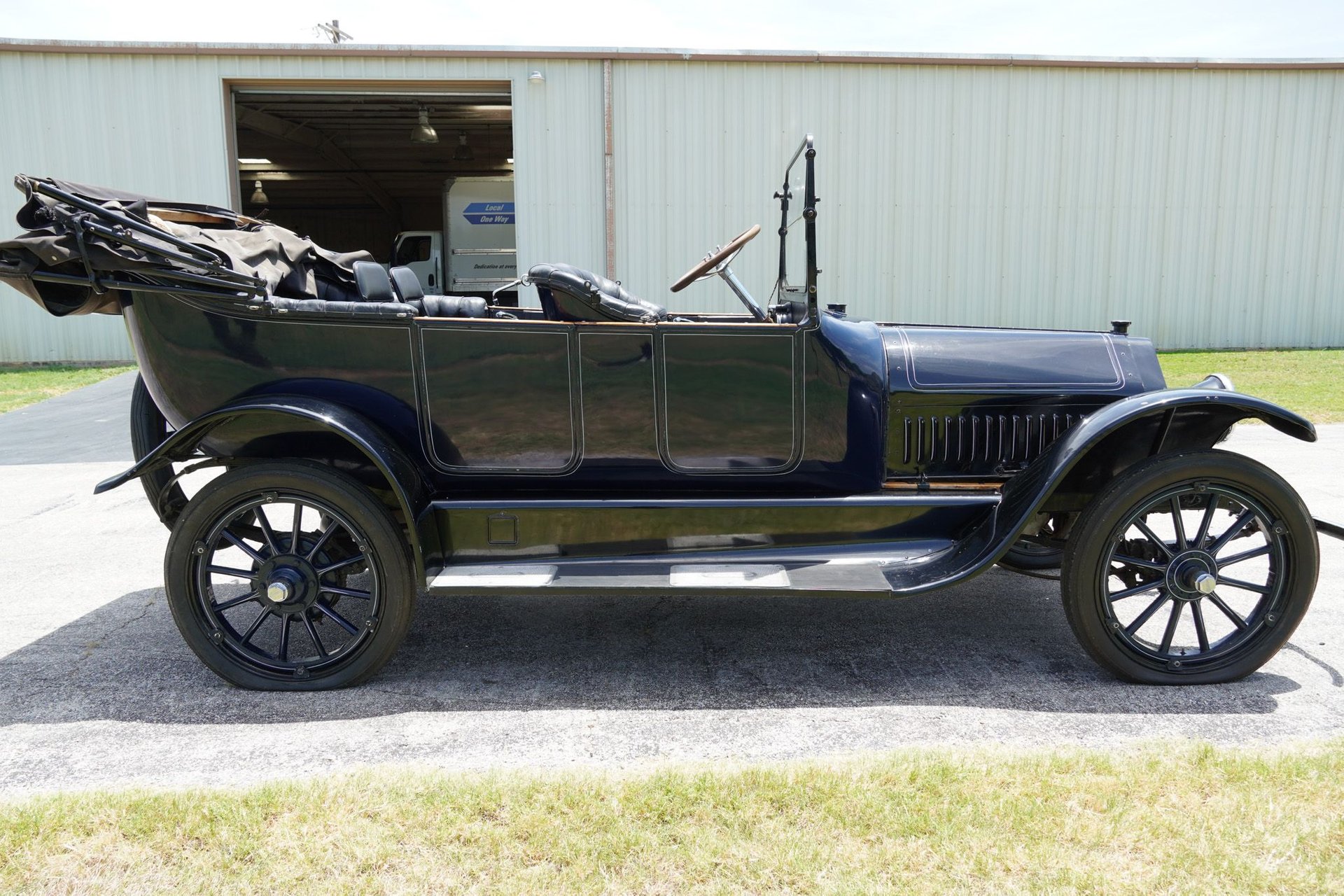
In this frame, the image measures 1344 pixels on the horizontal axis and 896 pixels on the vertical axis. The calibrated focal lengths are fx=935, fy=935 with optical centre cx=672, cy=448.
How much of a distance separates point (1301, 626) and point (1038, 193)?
1103cm

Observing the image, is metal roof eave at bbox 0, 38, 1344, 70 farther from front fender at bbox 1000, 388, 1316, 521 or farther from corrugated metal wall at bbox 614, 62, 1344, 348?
front fender at bbox 1000, 388, 1316, 521

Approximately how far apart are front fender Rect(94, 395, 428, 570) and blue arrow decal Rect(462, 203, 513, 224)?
1334 centimetres

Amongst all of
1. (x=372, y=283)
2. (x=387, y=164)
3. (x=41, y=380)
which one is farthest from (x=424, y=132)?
(x=372, y=283)

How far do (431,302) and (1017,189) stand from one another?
459 inches

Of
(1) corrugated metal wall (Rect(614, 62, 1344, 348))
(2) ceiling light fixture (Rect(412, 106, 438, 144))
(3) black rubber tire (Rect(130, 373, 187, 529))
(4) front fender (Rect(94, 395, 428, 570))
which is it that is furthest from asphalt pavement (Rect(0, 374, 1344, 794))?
(2) ceiling light fixture (Rect(412, 106, 438, 144))

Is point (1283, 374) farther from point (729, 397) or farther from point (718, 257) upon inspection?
point (729, 397)

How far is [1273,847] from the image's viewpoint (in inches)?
90.2

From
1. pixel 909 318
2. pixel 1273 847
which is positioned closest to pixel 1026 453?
pixel 1273 847

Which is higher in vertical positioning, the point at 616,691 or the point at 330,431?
the point at 330,431

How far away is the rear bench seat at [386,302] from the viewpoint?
3.30m

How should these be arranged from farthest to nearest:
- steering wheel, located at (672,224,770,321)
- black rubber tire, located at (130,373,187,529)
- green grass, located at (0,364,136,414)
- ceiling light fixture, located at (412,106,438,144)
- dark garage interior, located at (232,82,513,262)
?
ceiling light fixture, located at (412,106,438,144), dark garage interior, located at (232,82,513,262), green grass, located at (0,364,136,414), black rubber tire, located at (130,373,187,529), steering wheel, located at (672,224,770,321)

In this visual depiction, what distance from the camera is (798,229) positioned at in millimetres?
4141

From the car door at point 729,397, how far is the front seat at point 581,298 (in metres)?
0.14

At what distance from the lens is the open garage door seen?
47.3 feet
